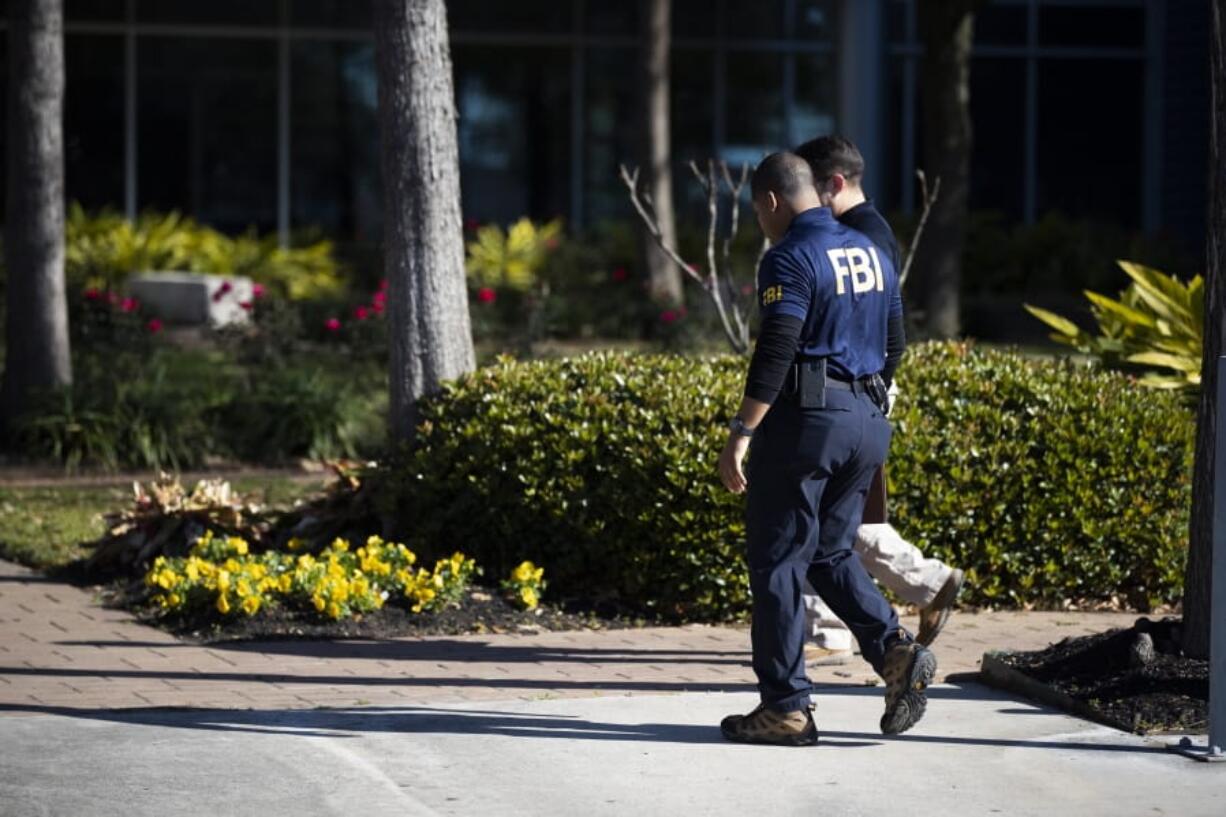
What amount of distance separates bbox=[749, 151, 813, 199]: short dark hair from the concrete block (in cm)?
1323

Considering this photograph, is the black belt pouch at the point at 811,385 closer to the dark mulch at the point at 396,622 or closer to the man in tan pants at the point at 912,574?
the man in tan pants at the point at 912,574

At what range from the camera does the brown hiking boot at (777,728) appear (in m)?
5.80

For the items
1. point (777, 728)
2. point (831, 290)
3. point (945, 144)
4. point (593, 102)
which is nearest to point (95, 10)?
point (593, 102)

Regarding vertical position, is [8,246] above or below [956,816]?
above

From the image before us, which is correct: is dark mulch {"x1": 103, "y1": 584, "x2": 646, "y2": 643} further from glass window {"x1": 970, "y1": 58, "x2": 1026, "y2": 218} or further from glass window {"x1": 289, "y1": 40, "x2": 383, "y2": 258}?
glass window {"x1": 970, "y1": 58, "x2": 1026, "y2": 218}

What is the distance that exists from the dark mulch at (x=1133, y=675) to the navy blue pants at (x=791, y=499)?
1.15 metres

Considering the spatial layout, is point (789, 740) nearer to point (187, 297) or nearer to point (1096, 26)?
point (187, 297)

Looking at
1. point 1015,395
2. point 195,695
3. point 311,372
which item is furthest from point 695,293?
point 195,695

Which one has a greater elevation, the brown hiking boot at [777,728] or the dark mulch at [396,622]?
the brown hiking boot at [777,728]

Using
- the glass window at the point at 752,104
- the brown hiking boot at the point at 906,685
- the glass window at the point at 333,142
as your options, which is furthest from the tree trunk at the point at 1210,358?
the glass window at the point at 752,104

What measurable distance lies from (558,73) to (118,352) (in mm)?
11860

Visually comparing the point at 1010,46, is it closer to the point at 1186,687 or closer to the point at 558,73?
the point at 558,73

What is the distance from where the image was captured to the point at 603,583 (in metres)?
8.34

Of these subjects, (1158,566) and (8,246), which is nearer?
(1158,566)
